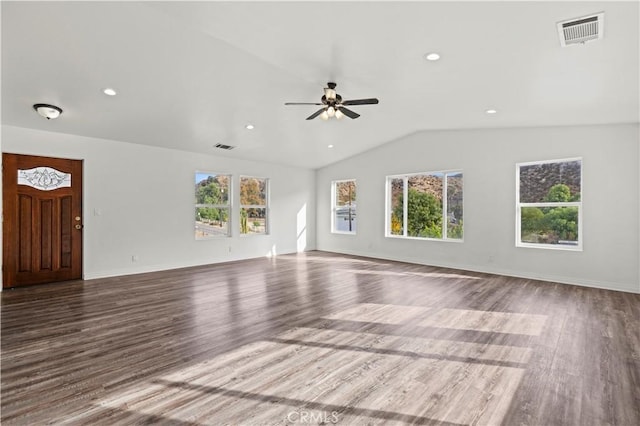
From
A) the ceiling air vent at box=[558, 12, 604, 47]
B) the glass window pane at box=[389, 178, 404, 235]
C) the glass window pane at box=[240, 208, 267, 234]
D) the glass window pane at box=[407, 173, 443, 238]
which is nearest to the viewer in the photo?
the ceiling air vent at box=[558, 12, 604, 47]

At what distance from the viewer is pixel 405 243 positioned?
7.62 meters

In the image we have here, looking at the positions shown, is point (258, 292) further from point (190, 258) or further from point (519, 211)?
point (519, 211)

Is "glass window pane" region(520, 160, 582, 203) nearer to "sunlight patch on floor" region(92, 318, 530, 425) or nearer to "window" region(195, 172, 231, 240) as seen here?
"sunlight patch on floor" region(92, 318, 530, 425)

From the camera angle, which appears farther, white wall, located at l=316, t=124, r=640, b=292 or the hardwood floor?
white wall, located at l=316, t=124, r=640, b=292

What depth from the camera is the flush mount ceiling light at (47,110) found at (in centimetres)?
427

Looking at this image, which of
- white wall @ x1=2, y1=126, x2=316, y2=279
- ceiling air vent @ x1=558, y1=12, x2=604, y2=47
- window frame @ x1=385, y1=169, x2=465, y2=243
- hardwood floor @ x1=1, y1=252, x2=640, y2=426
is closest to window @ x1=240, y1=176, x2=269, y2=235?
white wall @ x1=2, y1=126, x2=316, y2=279

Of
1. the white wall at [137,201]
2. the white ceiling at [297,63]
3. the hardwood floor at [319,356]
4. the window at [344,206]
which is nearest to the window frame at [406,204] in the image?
the window at [344,206]

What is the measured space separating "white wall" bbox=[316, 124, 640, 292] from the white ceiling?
49 cm

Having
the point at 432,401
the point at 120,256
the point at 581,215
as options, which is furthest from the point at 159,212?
the point at 581,215

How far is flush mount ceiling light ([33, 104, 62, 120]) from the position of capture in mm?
4266

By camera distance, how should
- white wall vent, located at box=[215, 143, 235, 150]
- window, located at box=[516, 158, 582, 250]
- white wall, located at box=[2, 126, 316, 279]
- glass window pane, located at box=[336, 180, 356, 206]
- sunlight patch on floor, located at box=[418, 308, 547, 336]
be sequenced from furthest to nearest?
glass window pane, located at box=[336, 180, 356, 206] → white wall vent, located at box=[215, 143, 235, 150] → white wall, located at box=[2, 126, 316, 279] → window, located at box=[516, 158, 582, 250] → sunlight patch on floor, located at box=[418, 308, 547, 336]

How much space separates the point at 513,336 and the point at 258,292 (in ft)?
10.7

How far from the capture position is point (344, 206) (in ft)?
29.9

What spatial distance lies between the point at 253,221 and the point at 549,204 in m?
6.31
